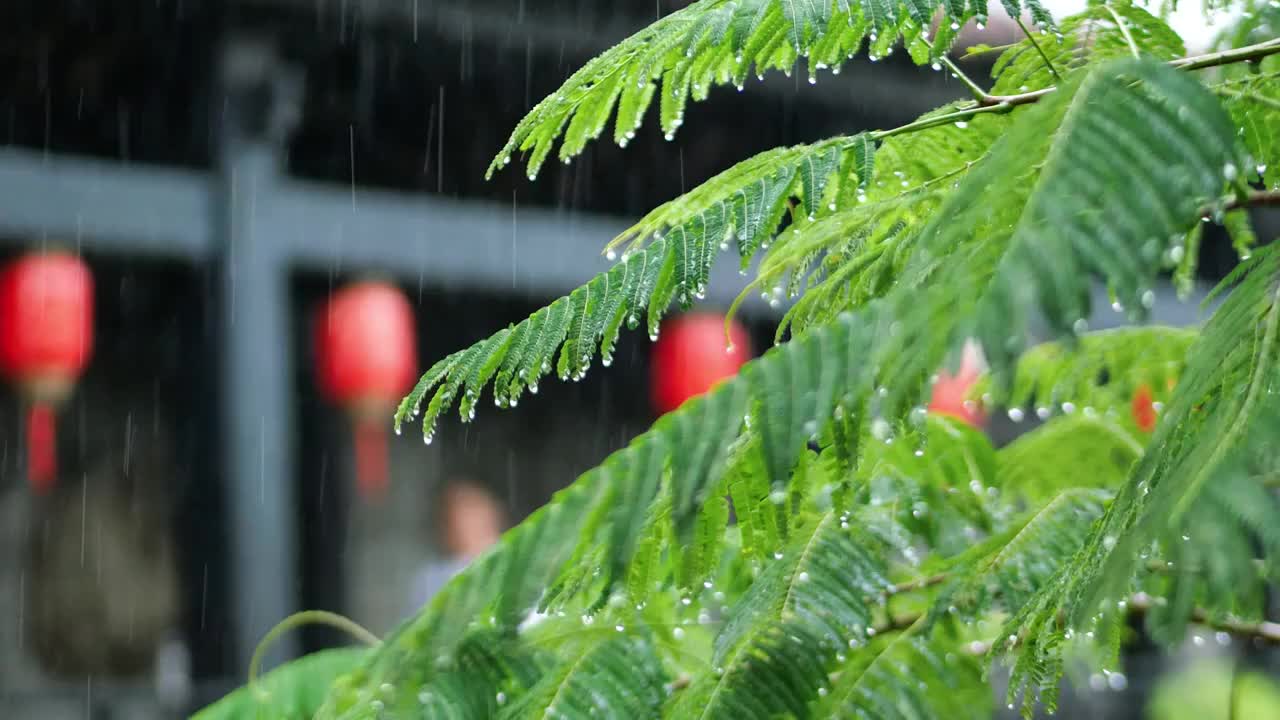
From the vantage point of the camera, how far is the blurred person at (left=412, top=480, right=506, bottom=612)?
7.41 metres

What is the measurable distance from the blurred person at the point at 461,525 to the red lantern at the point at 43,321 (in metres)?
2.36

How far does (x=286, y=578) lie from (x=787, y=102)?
3839 millimetres

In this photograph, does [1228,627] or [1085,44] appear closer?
[1228,627]

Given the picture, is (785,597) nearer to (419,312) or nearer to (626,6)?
(626,6)

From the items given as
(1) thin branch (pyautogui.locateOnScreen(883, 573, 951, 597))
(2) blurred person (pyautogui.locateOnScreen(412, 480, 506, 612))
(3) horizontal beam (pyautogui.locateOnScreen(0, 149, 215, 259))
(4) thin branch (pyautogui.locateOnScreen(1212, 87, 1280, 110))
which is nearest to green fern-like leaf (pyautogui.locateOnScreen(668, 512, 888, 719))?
(1) thin branch (pyautogui.locateOnScreen(883, 573, 951, 597))

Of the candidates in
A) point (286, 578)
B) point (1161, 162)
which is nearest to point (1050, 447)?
point (1161, 162)

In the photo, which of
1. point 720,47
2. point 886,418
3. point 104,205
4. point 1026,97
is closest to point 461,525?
point 104,205

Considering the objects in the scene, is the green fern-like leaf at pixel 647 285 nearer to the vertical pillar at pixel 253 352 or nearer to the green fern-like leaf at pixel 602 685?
the green fern-like leaf at pixel 602 685

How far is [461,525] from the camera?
24.7ft

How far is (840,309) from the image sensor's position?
3.84ft

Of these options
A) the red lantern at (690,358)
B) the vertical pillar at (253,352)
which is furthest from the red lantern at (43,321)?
the red lantern at (690,358)

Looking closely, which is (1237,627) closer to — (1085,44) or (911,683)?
(911,683)

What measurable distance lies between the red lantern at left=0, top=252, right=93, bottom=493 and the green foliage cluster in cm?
432

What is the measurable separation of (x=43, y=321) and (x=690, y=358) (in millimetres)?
2938
